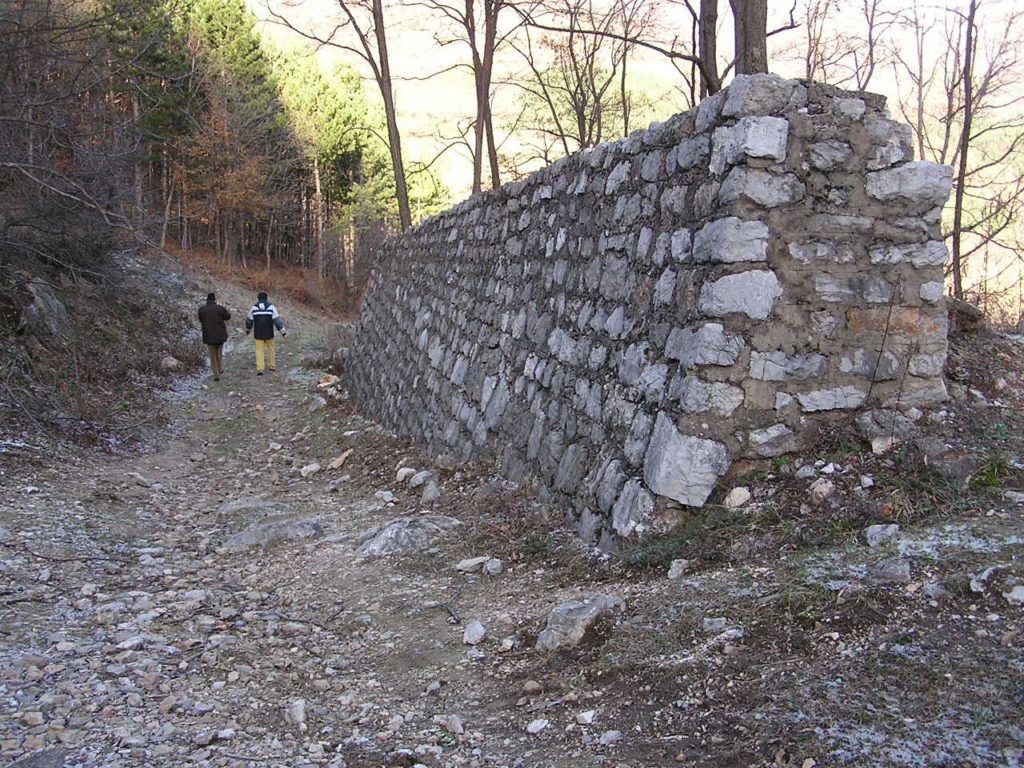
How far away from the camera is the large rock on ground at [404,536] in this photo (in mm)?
5223

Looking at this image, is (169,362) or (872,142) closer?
(872,142)

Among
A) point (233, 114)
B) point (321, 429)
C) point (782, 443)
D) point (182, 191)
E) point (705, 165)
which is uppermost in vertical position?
point (233, 114)

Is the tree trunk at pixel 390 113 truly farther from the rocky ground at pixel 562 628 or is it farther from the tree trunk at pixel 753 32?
the rocky ground at pixel 562 628

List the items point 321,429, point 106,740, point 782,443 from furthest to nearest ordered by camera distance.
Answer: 1. point 321,429
2. point 782,443
3. point 106,740

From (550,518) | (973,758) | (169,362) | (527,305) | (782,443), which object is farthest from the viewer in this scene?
(169,362)

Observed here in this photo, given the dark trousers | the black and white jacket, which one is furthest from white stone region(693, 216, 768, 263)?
the dark trousers

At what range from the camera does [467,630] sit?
388cm

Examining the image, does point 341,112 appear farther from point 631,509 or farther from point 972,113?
point 631,509

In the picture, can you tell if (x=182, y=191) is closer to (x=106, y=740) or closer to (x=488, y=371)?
(x=488, y=371)

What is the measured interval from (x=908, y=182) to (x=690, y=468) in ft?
6.69

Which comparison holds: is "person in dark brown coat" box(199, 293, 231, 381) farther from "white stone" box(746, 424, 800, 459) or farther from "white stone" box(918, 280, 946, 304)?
"white stone" box(918, 280, 946, 304)

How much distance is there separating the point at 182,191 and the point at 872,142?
30.0 m

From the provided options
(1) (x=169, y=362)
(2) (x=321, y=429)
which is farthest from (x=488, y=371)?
(1) (x=169, y=362)

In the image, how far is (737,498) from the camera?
4.05 m
